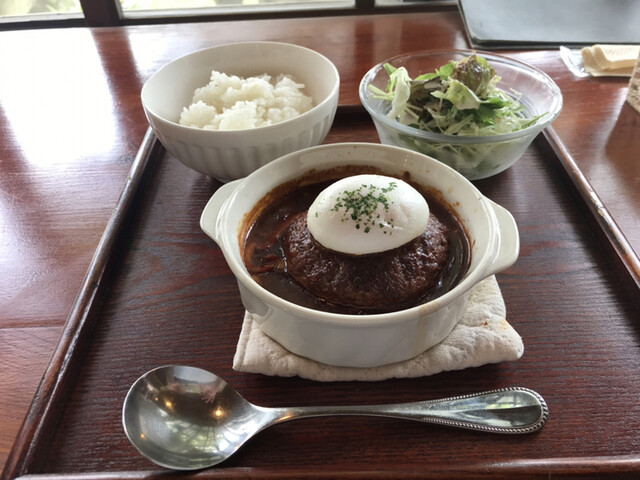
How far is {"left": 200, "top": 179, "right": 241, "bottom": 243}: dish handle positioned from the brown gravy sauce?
74mm

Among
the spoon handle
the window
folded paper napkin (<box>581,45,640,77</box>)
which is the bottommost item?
the window

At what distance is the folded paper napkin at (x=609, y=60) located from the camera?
6.48 feet

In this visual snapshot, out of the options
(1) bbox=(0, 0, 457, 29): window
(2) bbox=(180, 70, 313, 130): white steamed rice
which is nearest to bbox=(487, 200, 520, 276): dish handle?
(2) bbox=(180, 70, 313, 130): white steamed rice

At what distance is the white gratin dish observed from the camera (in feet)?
2.81

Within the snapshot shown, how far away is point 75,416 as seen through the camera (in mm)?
943

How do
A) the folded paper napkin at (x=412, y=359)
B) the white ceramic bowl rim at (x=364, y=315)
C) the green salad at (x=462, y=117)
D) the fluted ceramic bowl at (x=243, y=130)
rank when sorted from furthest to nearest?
the green salad at (x=462, y=117), the fluted ceramic bowl at (x=243, y=130), the folded paper napkin at (x=412, y=359), the white ceramic bowl rim at (x=364, y=315)

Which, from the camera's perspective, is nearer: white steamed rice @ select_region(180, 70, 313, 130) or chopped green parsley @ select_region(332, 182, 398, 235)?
chopped green parsley @ select_region(332, 182, 398, 235)

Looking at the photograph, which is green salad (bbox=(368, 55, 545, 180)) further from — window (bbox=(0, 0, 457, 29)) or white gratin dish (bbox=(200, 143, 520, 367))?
window (bbox=(0, 0, 457, 29))

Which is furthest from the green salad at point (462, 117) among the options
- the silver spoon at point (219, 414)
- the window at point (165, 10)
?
the window at point (165, 10)

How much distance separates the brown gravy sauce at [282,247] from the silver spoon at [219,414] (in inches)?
8.3

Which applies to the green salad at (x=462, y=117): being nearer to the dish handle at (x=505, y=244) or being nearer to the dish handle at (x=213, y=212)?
the dish handle at (x=505, y=244)

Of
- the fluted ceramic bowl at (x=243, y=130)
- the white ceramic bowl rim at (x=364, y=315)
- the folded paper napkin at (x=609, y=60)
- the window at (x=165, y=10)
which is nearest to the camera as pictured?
the white ceramic bowl rim at (x=364, y=315)

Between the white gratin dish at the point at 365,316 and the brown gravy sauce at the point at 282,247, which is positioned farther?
the brown gravy sauce at the point at 282,247

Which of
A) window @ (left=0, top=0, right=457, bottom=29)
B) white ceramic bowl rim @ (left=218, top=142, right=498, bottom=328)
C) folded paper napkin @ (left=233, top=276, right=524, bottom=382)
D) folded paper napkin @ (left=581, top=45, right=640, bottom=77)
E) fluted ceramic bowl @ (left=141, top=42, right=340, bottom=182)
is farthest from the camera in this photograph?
window @ (left=0, top=0, right=457, bottom=29)
